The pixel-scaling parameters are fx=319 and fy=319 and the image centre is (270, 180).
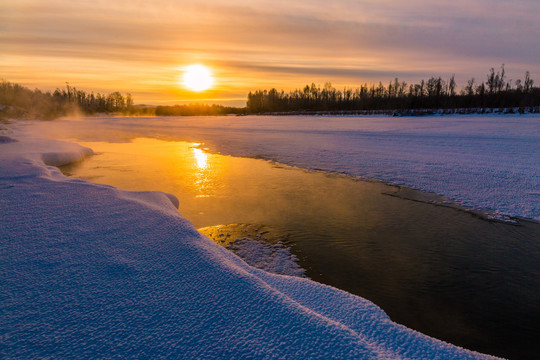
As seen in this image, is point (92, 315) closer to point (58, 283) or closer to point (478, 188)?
point (58, 283)

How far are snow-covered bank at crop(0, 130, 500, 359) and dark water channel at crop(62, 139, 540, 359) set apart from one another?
34.9 inches

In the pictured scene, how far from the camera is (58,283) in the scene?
7.41 ft

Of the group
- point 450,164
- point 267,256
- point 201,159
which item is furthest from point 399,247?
point 201,159

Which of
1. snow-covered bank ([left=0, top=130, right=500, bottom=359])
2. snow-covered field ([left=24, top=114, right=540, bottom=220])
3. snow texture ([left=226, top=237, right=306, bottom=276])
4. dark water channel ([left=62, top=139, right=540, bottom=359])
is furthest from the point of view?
snow-covered field ([left=24, top=114, right=540, bottom=220])

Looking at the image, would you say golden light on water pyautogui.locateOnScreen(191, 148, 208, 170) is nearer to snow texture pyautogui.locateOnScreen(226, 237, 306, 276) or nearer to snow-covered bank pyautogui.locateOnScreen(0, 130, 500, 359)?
snow texture pyautogui.locateOnScreen(226, 237, 306, 276)

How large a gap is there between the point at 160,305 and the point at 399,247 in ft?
10.9

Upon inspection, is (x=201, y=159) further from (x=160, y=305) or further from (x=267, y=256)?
(x=160, y=305)

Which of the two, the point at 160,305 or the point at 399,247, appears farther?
the point at 399,247

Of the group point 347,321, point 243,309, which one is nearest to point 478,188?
point 347,321

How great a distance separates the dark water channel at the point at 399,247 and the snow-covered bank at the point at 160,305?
89 centimetres

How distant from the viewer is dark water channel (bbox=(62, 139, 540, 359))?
2.89 metres

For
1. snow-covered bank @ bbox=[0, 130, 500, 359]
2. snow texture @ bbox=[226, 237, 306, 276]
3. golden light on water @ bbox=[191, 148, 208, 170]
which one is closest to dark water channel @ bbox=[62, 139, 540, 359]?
snow texture @ bbox=[226, 237, 306, 276]

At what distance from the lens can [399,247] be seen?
4.29 meters

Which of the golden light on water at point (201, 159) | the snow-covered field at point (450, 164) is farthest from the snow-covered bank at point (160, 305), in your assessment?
the golden light on water at point (201, 159)
